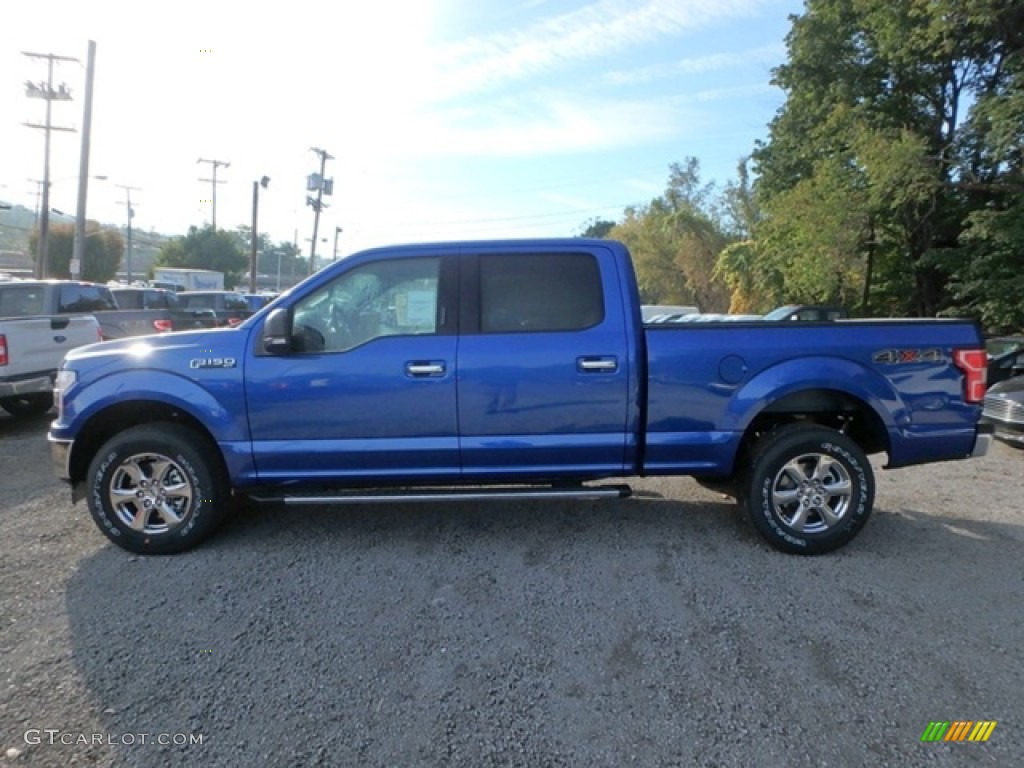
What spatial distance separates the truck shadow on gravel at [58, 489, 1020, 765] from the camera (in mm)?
2346

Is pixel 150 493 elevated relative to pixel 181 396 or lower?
lower

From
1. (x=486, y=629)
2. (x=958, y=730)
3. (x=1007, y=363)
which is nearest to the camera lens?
(x=958, y=730)

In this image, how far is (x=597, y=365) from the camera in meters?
3.72

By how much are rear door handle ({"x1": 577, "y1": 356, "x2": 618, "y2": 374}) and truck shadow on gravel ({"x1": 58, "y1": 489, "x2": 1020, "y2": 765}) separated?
1.21 meters

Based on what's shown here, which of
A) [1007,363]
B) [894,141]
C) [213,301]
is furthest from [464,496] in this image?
[894,141]

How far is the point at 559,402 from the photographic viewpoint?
12.3ft

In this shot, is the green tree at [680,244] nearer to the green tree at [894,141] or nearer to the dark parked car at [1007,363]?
the green tree at [894,141]

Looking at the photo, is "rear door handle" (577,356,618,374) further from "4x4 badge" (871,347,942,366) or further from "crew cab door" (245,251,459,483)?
"4x4 badge" (871,347,942,366)

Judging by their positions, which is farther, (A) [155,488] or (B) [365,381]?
(A) [155,488]

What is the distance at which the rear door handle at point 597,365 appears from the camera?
3711mm

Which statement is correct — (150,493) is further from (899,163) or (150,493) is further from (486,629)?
(899,163)

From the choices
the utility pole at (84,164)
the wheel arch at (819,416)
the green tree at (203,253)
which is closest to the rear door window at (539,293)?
the wheel arch at (819,416)

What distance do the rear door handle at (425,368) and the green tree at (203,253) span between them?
72.8 metres

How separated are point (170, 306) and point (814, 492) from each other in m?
18.1
